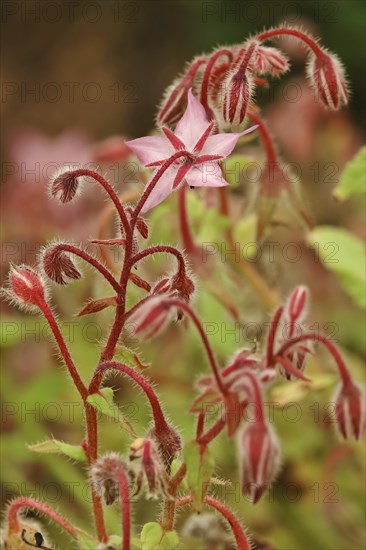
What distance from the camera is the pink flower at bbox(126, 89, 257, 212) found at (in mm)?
1028

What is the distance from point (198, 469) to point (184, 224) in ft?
2.06

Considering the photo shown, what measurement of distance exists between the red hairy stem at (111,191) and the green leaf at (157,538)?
309mm

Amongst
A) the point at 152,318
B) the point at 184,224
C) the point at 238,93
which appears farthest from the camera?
the point at 184,224

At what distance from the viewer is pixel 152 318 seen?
35.4 inches

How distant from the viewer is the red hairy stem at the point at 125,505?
0.93m

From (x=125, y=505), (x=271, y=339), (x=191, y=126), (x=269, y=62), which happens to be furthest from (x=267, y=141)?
(x=125, y=505)

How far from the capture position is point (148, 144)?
1081 millimetres

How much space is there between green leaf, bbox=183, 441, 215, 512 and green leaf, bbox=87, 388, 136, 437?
0.09 m

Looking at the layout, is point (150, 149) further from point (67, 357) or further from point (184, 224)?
point (184, 224)

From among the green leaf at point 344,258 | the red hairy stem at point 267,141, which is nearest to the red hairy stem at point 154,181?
the red hairy stem at point 267,141

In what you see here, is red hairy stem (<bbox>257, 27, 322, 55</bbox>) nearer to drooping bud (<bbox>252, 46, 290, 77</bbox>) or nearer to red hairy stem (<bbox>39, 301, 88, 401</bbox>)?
drooping bud (<bbox>252, 46, 290, 77</bbox>)

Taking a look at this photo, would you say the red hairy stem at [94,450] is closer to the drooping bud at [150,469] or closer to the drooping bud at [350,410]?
the drooping bud at [150,469]

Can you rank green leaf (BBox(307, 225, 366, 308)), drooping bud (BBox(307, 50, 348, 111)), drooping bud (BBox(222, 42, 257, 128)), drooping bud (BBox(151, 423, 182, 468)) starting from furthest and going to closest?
green leaf (BBox(307, 225, 366, 308)), drooping bud (BBox(307, 50, 348, 111)), drooping bud (BBox(222, 42, 257, 128)), drooping bud (BBox(151, 423, 182, 468))

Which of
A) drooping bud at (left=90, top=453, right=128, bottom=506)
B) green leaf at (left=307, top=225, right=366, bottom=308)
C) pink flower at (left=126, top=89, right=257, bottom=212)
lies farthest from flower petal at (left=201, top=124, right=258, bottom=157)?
green leaf at (left=307, top=225, right=366, bottom=308)
